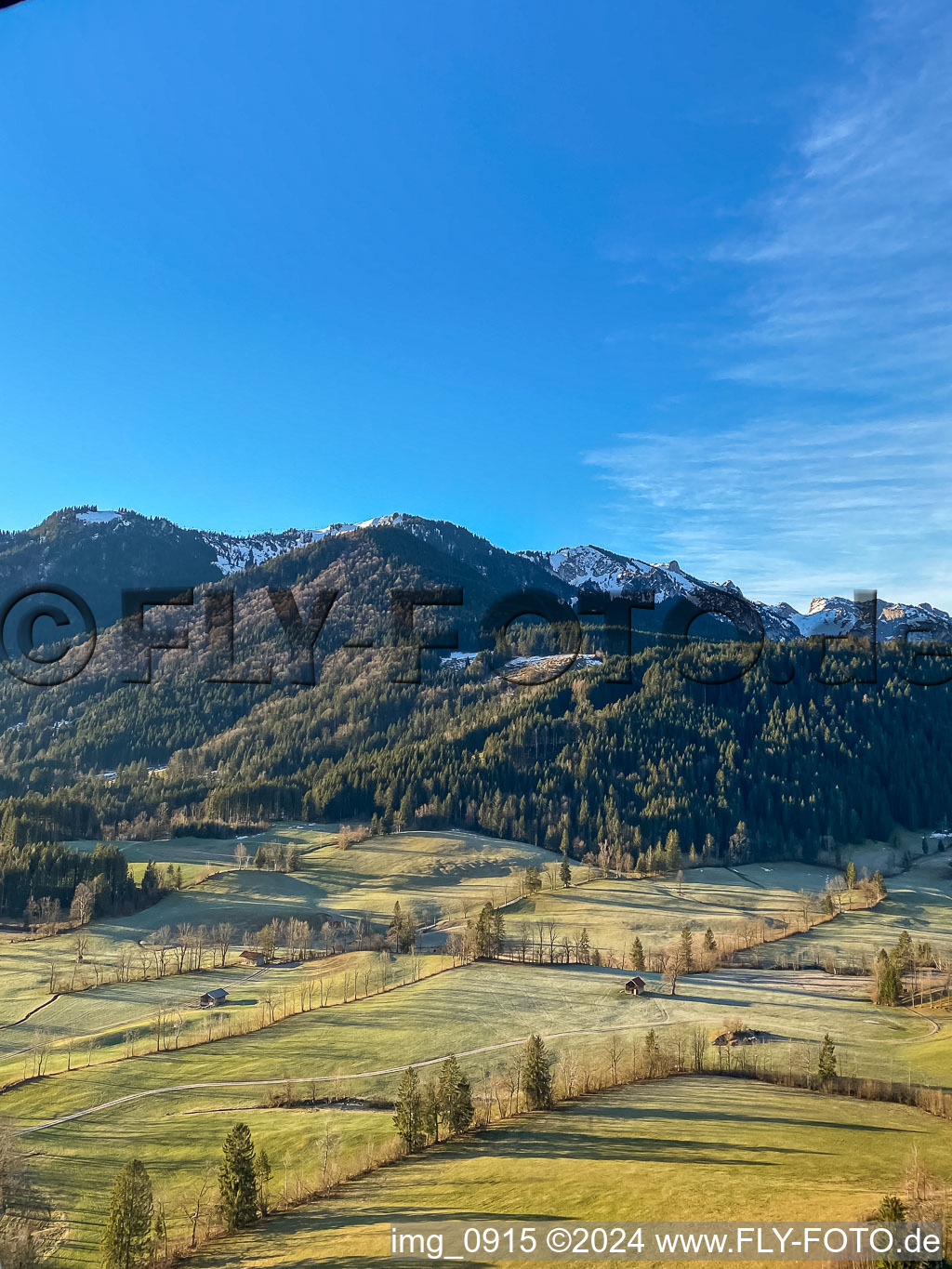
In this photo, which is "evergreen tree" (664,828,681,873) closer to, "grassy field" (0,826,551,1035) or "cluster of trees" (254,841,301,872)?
"grassy field" (0,826,551,1035)

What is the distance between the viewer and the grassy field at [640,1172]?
2977 centimetres

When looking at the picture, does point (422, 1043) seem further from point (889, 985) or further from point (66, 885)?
point (66, 885)

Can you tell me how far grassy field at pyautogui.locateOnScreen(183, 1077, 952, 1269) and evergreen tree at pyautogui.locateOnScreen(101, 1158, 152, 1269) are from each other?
310 centimetres

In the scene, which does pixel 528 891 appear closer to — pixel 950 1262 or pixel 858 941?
pixel 858 941

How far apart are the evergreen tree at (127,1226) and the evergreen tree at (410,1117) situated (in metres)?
14.1

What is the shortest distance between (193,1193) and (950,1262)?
37999 mm

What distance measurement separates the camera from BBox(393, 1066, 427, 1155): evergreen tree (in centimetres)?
4225

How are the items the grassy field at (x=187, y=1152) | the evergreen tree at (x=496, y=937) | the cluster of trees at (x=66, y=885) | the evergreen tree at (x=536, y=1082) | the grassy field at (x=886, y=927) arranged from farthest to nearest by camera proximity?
the cluster of trees at (x=66, y=885), the grassy field at (x=886, y=927), the evergreen tree at (x=496, y=937), the evergreen tree at (x=536, y=1082), the grassy field at (x=187, y=1152)

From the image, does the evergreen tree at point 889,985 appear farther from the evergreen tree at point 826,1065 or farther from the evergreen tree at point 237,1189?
the evergreen tree at point 237,1189

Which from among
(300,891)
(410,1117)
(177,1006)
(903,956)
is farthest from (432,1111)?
(300,891)

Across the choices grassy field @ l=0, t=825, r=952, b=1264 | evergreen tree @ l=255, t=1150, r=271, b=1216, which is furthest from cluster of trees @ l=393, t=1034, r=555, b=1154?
evergreen tree @ l=255, t=1150, r=271, b=1216

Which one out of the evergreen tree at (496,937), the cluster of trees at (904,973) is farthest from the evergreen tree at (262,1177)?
the cluster of trees at (904,973)

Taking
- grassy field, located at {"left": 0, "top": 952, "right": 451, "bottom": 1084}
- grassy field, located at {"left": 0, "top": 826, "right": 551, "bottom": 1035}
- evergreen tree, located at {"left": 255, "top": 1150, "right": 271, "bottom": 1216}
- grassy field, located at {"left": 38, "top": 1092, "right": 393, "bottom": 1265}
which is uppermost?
evergreen tree, located at {"left": 255, "top": 1150, "right": 271, "bottom": 1216}

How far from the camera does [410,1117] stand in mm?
42906
